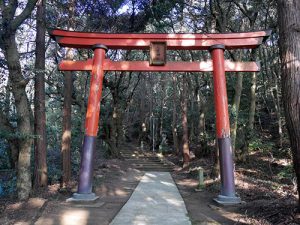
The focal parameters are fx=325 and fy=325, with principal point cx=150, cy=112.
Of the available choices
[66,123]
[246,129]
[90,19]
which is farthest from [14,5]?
[246,129]

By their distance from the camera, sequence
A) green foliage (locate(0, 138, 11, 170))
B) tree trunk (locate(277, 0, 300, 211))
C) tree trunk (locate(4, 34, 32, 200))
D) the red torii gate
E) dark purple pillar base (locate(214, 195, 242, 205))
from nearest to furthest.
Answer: tree trunk (locate(277, 0, 300, 211)) < tree trunk (locate(4, 34, 32, 200)) < dark purple pillar base (locate(214, 195, 242, 205)) < the red torii gate < green foliage (locate(0, 138, 11, 170))

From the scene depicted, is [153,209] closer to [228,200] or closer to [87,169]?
[228,200]

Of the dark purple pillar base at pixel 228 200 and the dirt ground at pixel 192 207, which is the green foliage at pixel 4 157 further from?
the dark purple pillar base at pixel 228 200

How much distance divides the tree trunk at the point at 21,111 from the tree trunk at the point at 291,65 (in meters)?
5.87

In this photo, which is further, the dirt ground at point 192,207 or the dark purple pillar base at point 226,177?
the dark purple pillar base at point 226,177

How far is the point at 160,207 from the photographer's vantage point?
26.2 feet

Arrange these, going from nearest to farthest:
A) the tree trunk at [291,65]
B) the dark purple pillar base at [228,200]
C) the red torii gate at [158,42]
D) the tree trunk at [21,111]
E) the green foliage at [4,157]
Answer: the tree trunk at [291,65]
the tree trunk at [21,111]
the dark purple pillar base at [228,200]
the red torii gate at [158,42]
the green foliage at [4,157]

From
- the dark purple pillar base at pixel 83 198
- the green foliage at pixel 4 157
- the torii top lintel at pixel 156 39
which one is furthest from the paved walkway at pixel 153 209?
the green foliage at pixel 4 157

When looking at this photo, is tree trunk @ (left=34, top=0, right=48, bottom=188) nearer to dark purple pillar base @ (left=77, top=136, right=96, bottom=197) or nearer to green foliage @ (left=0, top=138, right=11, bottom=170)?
dark purple pillar base @ (left=77, top=136, right=96, bottom=197)

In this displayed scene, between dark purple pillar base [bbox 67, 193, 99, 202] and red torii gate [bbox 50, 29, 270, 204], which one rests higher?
red torii gate [bbox 50, 29, 270, 204]

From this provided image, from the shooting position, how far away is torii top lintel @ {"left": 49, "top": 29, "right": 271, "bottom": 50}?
9.89m

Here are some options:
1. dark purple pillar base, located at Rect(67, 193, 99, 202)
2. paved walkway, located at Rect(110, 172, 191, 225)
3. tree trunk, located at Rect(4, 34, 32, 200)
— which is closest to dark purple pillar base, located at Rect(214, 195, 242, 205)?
paved walkway, located at Rect(110, 172, 191, 225)

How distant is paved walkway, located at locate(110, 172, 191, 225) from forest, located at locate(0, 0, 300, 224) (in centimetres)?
145

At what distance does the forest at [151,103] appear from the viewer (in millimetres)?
6211
